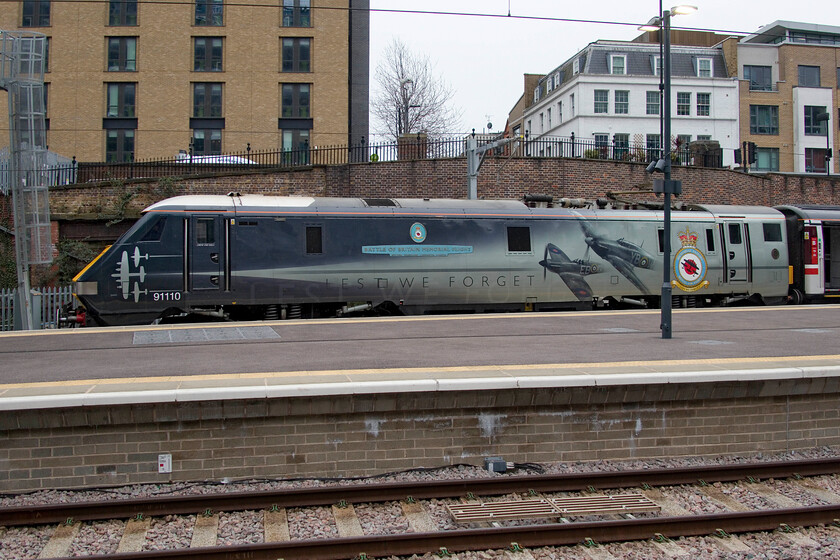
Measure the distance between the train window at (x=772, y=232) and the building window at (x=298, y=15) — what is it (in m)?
30.1

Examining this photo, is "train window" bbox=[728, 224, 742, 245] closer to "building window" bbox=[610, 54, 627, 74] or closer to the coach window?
the coach window

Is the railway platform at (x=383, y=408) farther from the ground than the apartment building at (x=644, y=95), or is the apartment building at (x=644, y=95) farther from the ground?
the apartment building at (x=644, y=95)

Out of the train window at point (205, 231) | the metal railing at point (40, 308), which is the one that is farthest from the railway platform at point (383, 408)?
the metal railing at point (40, 308)

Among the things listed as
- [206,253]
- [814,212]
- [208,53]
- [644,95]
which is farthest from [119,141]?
[814,212]

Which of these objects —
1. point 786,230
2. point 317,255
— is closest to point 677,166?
point 786,230

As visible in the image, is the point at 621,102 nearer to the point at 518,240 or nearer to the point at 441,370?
the point at 518,240

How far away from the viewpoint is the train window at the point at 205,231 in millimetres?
15914

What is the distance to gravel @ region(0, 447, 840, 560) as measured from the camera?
6.33 m

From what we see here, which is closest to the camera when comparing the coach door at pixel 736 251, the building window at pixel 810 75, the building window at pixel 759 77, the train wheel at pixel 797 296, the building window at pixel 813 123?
the coach door at pixel 736 251

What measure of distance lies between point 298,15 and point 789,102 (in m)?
35.6

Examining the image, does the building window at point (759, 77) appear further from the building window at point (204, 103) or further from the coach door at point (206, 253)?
the coach door at point (206, 253)

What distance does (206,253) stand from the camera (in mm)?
15945

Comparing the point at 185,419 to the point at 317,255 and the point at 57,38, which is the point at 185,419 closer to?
the point at 317,255

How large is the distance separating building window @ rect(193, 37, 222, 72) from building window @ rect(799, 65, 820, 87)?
4158 centimetres
